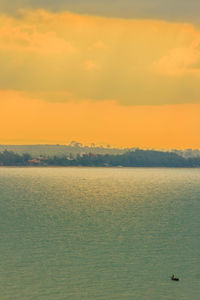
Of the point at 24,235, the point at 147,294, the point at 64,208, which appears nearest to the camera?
the point at 147,294

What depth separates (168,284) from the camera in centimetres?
4834

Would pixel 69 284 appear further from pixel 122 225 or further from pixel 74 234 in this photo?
pixel 122 225

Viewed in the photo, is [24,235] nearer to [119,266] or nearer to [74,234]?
[74,234]

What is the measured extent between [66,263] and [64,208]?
59.4m

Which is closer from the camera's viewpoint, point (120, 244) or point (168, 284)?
point (168, 284)

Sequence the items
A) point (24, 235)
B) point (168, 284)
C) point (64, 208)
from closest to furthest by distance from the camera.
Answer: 1. point (168, 284)
2. point (24, 235)
3. point (64, 208)

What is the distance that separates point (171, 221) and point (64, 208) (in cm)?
3339

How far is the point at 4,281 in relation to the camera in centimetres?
4712

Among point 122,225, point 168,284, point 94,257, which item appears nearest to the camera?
point 168,284

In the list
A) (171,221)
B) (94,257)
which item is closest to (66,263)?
(94,257)

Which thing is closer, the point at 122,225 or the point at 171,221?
the point at 122,225

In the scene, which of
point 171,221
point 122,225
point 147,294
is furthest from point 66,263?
point 171,221

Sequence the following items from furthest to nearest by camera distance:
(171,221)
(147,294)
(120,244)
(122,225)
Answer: (171,221), (122,225), (120,244), (147,294)

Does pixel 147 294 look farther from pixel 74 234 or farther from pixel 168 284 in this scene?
pixel 74 234
